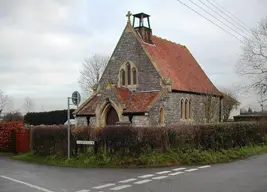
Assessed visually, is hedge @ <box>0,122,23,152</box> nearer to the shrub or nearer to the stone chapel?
the shrub

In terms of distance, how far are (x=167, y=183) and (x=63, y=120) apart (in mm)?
49588

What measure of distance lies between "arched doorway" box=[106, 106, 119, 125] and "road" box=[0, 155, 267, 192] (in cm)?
1267

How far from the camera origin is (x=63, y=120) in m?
59.6

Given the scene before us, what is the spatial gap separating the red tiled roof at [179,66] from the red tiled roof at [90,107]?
258 inches

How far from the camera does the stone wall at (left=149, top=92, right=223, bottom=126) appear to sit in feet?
90.2

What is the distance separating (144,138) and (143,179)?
4.46 m

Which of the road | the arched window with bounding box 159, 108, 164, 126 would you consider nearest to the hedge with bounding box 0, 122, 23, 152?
the road

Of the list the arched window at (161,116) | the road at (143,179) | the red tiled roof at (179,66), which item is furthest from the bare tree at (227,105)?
the road at (143,179)

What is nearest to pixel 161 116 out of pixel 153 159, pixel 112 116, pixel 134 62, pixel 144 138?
pixel 112 116

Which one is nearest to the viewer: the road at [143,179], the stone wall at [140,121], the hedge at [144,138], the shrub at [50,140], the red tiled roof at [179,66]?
the road at [143,179]

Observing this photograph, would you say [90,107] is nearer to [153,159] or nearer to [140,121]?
[140,121]

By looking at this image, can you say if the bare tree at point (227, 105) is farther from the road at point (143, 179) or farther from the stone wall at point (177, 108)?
the road at point (143, 179)

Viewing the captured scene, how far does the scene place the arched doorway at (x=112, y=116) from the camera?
2897 centimetres

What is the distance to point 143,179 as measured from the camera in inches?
502
